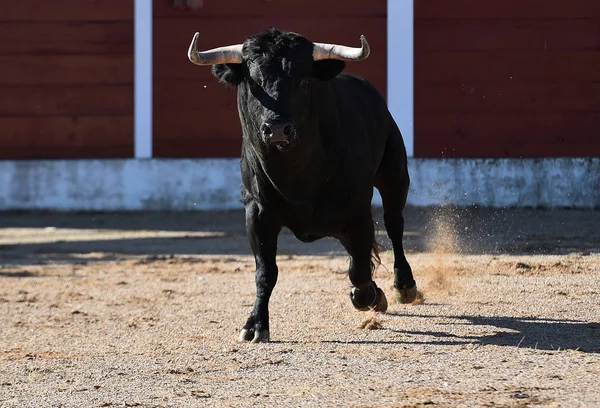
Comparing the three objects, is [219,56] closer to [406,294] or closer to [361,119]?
[361,119]

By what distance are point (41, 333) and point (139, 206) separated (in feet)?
22.5

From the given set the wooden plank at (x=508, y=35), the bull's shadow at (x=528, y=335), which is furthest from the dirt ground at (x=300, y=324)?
the wooden plank at (x=508, y=35)

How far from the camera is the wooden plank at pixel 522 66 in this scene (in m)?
13.2

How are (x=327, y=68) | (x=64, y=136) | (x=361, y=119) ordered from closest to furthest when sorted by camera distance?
(x=327, y=68) < (x=361, y=119) < (x=64, y=136)

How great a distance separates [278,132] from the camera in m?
5.43

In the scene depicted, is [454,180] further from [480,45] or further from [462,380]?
[462,380]

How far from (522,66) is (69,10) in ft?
16.0

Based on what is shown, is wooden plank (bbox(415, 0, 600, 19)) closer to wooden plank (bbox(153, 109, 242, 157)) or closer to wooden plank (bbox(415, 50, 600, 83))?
wooden plank (bbox(415, 50, 600, 83))

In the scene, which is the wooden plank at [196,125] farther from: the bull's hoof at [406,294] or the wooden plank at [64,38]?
the bull's hoof at [406,294]

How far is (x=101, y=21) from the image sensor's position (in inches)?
529

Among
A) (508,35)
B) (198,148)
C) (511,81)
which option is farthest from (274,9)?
(511,81)

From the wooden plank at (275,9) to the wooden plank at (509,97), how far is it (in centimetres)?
100

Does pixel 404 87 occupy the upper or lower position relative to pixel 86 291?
upper

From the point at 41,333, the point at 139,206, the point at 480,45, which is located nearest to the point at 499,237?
the point at 480,45
